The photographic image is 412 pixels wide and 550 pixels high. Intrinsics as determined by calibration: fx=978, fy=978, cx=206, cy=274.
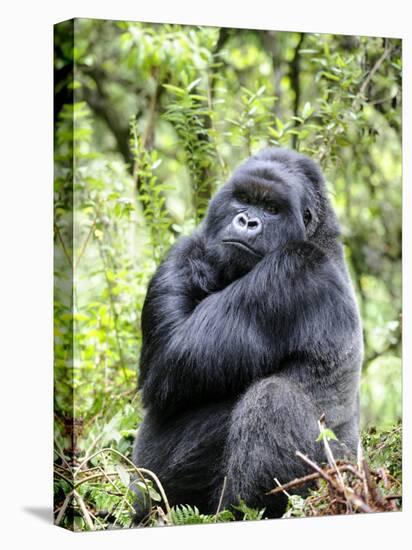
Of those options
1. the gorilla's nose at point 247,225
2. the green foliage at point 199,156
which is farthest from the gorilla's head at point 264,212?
the green foliage at point 199,156

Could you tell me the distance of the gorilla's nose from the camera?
14.7ft

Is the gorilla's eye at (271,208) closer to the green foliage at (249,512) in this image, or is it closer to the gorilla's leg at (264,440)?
the gorilla's leg at (264,440)

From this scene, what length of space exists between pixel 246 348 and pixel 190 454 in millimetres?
563

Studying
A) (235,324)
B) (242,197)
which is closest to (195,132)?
(242,197)

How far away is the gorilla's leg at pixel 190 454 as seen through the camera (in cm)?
444

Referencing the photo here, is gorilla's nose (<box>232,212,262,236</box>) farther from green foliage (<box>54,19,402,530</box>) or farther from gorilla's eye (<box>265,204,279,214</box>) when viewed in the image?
green foliage (<box>54,19,402,530</box>)

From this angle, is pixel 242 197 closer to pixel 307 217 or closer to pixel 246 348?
pixel 307 217

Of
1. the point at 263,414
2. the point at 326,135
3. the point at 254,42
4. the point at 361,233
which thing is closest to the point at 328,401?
the point at 263,414

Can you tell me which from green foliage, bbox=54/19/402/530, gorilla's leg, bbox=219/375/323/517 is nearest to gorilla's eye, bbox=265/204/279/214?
green foliage, bbox=54/19/402/530

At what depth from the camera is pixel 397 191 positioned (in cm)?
538

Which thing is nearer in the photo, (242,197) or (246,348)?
(246,348)

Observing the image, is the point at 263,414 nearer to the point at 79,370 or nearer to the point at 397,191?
the point at 79,370

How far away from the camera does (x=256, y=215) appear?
4.53 meters

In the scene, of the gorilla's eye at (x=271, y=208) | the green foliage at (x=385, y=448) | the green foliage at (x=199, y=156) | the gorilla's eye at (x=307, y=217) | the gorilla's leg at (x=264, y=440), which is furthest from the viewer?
the green foliage at (x=385, y=448)
